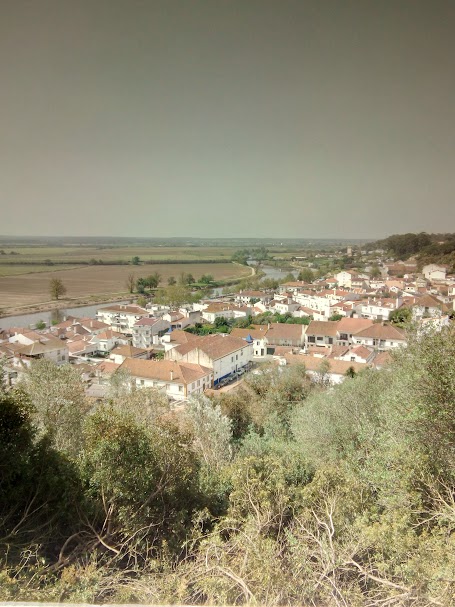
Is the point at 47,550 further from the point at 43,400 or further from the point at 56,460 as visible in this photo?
the point at 43,400

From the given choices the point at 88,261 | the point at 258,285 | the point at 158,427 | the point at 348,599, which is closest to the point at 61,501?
the point at 158,427

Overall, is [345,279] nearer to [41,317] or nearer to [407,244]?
[407,244]

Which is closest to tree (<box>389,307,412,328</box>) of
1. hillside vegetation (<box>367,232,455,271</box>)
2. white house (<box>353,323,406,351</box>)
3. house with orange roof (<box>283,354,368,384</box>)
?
white house (<box>353,323,406,351</box>)

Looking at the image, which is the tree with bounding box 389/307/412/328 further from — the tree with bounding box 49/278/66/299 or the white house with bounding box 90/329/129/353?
the tree with bounding box 49/278/66/299

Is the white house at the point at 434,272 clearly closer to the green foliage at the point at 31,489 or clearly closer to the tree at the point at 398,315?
the tree at the point at 398,315

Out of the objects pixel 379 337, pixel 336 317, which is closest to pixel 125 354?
pixel 379 337

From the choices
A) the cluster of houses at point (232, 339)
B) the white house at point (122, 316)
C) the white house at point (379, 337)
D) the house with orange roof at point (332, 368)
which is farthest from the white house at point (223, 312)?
the house with orange roof at point (332, 368)
